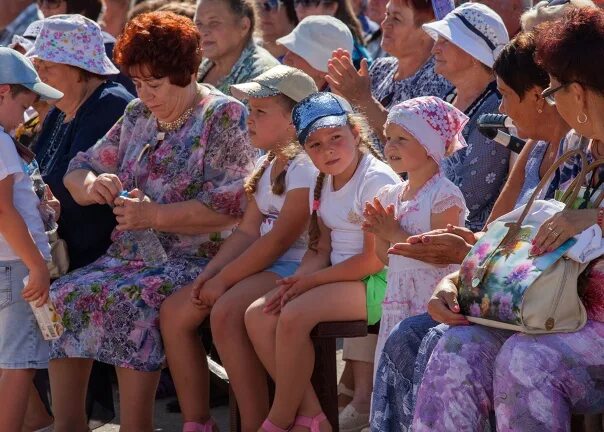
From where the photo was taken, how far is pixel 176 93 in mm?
5574

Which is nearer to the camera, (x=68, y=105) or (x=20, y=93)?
(x=20, y=93)

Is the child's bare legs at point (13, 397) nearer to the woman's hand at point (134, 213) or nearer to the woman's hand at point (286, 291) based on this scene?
the woman's hand at point (134, 213)

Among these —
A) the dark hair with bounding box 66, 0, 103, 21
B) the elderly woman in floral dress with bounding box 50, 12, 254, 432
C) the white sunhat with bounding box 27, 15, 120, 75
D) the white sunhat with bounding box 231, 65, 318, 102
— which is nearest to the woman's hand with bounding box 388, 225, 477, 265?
the white sunhat with bounding box 231, 65, 318, 102

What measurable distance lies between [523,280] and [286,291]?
4.45 feet

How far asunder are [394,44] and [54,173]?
5.54ft

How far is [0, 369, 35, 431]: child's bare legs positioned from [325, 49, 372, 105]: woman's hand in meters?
1.80

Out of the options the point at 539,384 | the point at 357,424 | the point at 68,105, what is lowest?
the point at 357,424

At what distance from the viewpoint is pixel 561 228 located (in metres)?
3.72

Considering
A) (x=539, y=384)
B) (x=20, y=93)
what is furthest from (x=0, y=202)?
(x=539, y=384)

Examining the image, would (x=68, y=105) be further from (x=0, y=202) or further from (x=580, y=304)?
(x=580, y=304)

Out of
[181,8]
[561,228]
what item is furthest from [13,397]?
[181,8]

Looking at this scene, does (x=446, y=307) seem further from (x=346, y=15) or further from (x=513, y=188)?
(x=346, y=15)

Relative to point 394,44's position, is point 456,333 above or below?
below

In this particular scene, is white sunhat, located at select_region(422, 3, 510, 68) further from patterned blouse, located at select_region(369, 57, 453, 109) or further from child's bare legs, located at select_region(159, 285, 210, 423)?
child's bare legs, located at select_region(159, 285, 210, 423)
